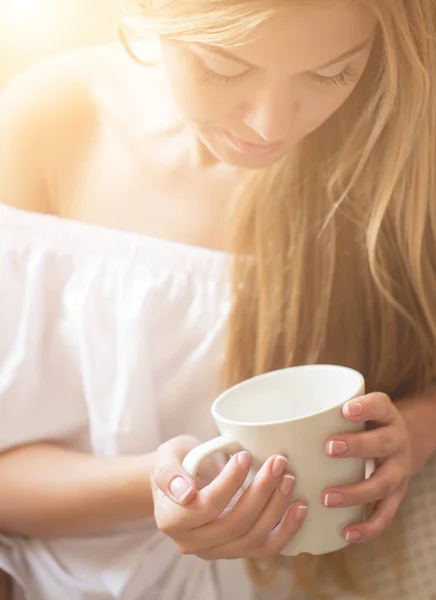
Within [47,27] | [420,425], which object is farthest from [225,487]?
[47,27]

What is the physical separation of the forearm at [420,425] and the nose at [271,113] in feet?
0.99

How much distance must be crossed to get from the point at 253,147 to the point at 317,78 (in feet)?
0.25

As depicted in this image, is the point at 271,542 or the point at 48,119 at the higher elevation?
the point at 48,119

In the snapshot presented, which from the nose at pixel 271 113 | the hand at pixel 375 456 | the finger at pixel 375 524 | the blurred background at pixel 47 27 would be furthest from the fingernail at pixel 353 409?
the blurred background at pixel 47 27

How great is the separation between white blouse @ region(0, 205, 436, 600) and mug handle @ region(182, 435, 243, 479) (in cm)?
15

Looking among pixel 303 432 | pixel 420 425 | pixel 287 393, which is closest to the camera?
pixel 303 432

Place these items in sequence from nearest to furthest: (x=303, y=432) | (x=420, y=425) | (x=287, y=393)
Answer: (x=303, y=432) → (x=287, y=393) → (x=420, y=425)

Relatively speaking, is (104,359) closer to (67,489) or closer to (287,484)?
(67,489)

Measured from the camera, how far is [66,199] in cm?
69

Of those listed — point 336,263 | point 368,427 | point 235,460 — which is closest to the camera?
point 235,460

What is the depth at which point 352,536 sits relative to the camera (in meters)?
0.61

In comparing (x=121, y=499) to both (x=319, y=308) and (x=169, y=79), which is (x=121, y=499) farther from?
(x=169, y=79)

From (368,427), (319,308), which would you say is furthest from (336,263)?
(368,427)

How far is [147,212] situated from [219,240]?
71 mm
